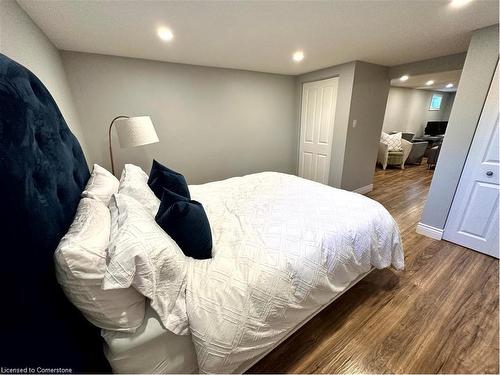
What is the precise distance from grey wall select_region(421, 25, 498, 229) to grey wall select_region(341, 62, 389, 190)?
121cm

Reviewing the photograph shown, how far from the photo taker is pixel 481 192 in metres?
2.05

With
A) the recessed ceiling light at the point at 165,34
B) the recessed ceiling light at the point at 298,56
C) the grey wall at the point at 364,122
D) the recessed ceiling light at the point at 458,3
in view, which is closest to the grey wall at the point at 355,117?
the grey wall at the point at 364,122

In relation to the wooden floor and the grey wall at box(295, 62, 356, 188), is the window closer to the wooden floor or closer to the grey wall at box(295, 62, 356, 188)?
the grey wall at box(295, 62, 356, 188)

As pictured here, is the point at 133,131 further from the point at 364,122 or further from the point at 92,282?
the point at 364,122

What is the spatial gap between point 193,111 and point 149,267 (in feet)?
9.14

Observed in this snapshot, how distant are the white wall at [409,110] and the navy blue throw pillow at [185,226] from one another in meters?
7.17

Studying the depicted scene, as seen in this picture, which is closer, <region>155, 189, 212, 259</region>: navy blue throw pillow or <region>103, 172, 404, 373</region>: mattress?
<region>103, 172, 404, 373</region>: mattress

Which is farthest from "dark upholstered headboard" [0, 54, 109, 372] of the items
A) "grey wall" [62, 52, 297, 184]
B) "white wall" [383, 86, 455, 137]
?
"white wall" [383, 86, 455, 137]

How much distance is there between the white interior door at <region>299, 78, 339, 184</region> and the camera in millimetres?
3434

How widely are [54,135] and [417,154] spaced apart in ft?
24.2

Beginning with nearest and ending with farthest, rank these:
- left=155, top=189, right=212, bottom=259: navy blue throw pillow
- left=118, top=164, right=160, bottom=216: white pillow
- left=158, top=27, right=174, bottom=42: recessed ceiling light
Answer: left=155, top=189, right=212, bottom=259: navy blue throw pillow → left=118, top=164, right=160, bottom=216: white pillow → left=158, top=27, right=174, bottom=42: recessed ceiling light

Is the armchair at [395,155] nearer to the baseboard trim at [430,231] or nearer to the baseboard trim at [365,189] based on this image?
the baseboard trim at [365,189]

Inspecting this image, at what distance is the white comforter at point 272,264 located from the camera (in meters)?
0.92

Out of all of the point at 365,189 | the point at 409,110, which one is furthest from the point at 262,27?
the point at 409,110
